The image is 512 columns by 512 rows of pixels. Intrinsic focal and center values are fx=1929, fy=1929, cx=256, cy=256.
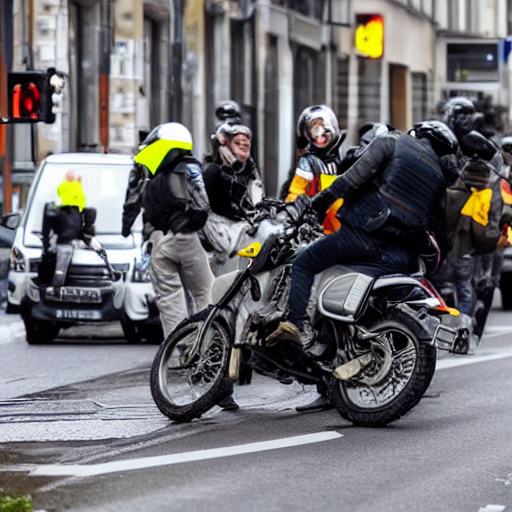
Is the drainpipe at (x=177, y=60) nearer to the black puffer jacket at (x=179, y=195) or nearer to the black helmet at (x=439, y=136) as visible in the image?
the black puffer jacket at (x=179, y=195)

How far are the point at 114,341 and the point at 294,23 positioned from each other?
2526 centimetres

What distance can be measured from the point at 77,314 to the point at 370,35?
31.0 metres

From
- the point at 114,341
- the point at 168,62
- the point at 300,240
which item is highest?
the point at 168,62

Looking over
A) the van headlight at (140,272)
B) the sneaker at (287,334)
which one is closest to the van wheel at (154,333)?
the van headlight at (140,272)

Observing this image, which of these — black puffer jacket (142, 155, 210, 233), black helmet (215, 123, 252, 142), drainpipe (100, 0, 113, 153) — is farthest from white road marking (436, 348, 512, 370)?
drainpipe (100, 0, 113, 153)

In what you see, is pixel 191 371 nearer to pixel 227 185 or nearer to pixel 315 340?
pixel 315 340

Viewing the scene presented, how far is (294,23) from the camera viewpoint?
4134cm

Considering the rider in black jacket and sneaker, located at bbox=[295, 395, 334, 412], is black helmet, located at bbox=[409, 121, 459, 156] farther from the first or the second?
sneaker, located at bbox=[295, 395, 334, 412]

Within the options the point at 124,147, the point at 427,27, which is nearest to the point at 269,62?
the point at 124,147

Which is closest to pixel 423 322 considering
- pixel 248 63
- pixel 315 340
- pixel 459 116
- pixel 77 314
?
pixel 315 340

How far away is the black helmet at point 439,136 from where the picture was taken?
33.3 feet

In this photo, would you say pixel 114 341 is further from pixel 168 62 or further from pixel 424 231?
pixel 168 62

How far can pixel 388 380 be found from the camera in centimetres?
965

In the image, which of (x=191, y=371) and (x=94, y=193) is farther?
(x=94, y=193)
